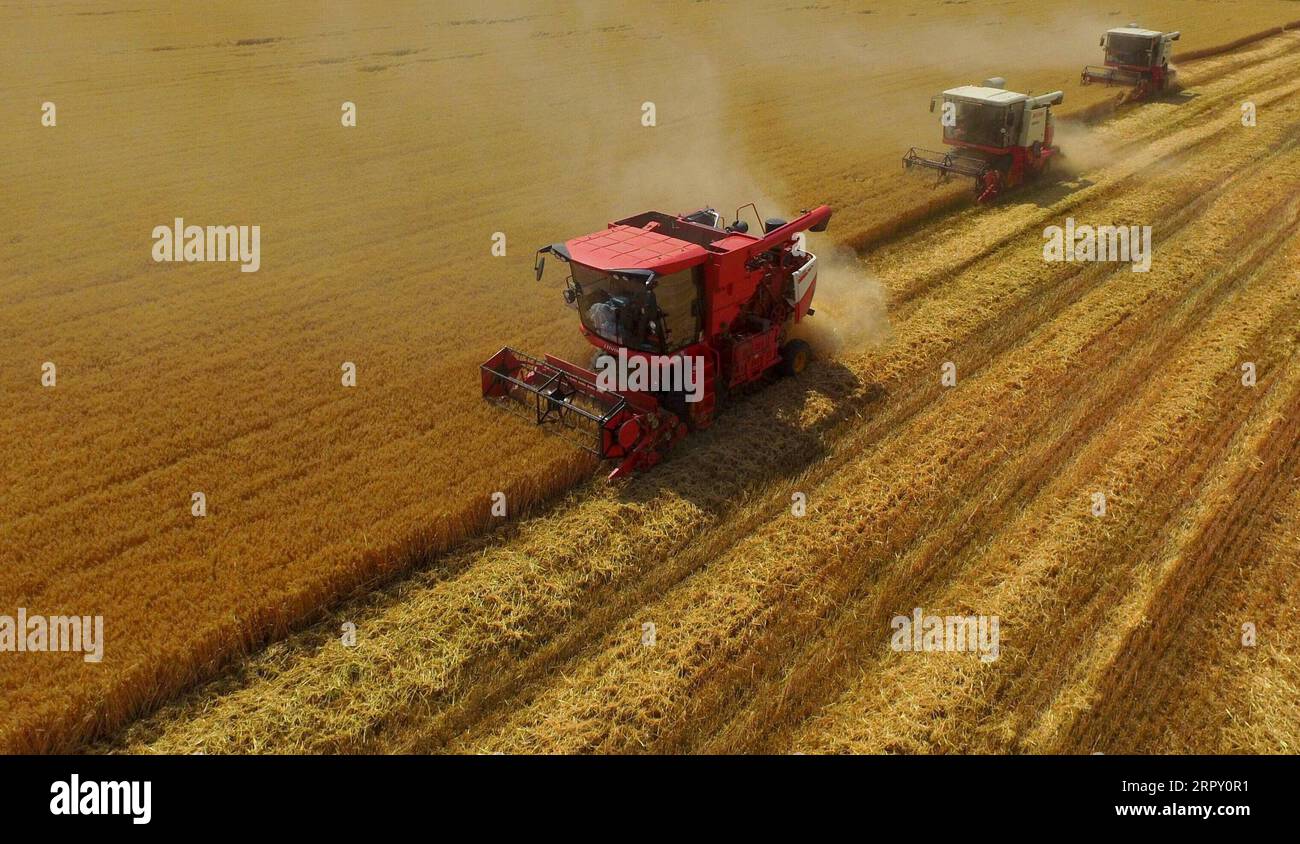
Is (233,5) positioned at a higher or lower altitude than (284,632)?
higher

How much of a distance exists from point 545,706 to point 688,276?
239 inches

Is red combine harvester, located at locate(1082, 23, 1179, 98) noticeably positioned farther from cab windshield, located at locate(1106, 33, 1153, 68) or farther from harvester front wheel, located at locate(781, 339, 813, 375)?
harvester front wheel, located at locate(781, 339, 813, 375)

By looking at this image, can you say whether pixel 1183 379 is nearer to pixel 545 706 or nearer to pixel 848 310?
pixel 848 310

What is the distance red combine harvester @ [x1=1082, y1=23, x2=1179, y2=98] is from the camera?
31.2m

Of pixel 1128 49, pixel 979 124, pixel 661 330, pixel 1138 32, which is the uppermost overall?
pixel 1138 32

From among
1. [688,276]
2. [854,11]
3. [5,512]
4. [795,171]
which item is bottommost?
[5,512]

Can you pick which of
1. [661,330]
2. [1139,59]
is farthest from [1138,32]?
[661,330]

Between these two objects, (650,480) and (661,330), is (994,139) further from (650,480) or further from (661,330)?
(650,480)

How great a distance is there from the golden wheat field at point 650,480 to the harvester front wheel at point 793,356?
196 mm

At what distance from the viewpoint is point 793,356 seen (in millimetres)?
13758

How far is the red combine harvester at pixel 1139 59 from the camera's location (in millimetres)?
31203

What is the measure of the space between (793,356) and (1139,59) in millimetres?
26562

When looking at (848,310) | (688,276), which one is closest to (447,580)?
(688,276)

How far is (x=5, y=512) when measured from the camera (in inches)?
414
